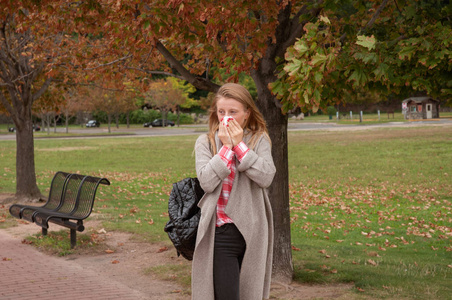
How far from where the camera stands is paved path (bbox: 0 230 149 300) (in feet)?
18.1

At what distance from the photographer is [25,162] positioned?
12477 mm

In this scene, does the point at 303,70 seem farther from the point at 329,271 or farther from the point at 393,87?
the point at 329,271

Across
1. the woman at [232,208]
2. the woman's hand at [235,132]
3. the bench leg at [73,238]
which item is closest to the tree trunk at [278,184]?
the woman at [232,208]

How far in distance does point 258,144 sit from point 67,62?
8.52 metres

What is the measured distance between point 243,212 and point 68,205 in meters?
6.02

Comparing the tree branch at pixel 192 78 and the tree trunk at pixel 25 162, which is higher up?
the tree branch at pixel 192 78

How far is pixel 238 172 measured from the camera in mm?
3240

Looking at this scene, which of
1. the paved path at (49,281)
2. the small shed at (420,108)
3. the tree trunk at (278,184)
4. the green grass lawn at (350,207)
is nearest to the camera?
the paved path at (49,281)

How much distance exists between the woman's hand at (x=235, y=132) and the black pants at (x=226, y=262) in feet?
1.62

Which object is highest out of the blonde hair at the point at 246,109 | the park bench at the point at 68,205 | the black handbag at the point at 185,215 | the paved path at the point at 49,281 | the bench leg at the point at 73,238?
the blonde hair at the point at 246,109

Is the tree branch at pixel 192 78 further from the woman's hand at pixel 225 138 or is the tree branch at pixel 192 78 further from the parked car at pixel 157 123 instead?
the parked car at pixel 157 123

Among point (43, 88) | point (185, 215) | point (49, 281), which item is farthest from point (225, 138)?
point (43, 88)

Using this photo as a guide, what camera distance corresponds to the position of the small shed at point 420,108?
198ft

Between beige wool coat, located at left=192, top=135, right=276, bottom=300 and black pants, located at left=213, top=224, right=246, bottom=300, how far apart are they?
0.12 feet
